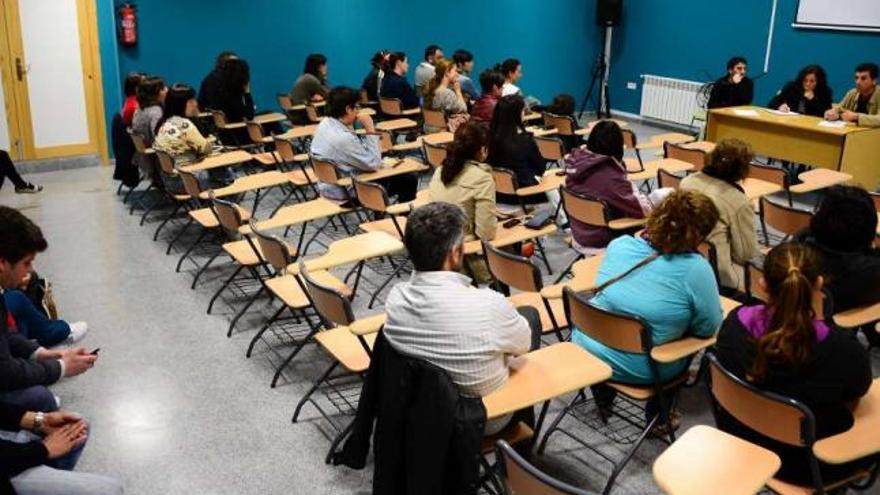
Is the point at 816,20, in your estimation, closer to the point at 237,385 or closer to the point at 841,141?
the point at 841,141

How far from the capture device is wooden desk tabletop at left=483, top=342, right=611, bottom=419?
266cm

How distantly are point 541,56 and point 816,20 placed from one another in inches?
156

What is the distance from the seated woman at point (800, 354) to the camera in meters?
2.51

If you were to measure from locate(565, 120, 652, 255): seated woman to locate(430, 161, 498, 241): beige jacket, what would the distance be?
26.9 inches

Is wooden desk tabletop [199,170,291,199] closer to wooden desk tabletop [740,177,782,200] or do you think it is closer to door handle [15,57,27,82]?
wooden desk tabletop [740,177,782,200]

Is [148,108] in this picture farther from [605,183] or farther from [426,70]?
[605,183]

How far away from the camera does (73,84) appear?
29.3ft

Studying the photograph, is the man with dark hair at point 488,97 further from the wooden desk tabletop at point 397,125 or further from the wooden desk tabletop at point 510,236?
the wooden desk tabletop at point 510,236

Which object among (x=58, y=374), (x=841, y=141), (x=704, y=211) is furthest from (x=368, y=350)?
(x=841, y=141)

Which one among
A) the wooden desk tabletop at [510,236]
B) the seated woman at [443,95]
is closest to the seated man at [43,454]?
the wooden desk tabletop at [510,236]

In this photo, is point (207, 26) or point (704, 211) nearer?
point (704, 211)

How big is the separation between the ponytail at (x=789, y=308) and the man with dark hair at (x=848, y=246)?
3.52ft

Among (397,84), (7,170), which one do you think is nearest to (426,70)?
(397,84)

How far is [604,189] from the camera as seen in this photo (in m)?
4.96
